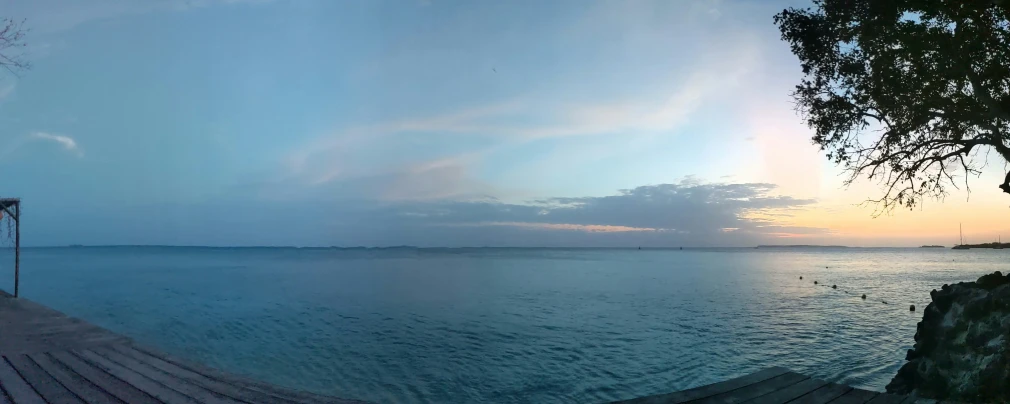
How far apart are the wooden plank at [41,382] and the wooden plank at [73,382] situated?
7 centimetres

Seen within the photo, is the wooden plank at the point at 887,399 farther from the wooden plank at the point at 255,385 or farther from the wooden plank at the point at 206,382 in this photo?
the wooden plank at the point at 206,382

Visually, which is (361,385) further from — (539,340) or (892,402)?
(892,402)

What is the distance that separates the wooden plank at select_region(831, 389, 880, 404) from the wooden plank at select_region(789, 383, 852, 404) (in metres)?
0.07

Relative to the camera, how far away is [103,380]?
25.5ft

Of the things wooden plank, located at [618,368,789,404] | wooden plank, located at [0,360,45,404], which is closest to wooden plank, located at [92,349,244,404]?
wooden plank, located at [0,360,45,404]

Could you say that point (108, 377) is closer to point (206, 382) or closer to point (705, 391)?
point (206, 382)

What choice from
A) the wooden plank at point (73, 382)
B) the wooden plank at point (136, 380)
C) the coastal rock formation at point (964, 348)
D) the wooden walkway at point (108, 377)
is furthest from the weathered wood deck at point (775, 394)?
the wooden plank at point (73, 382)

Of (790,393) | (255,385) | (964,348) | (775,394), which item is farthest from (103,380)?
(964,348)

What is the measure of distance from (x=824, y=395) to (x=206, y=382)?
9421mm

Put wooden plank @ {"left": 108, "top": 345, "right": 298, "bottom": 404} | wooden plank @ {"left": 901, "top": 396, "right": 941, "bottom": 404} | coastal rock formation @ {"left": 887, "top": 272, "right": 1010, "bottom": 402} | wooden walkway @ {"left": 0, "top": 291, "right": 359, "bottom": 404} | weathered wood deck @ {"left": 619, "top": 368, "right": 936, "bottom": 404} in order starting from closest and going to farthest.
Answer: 1. wooden plank @ {"left": 108, "top": 345, "right": 298, "bottom": 404}
2. wooden walkway @ {"left": 0, "top": 291, "right": 359, "bottom": 404}
3. wooden plank @ {"left": 901, "top": 396, "right": 941, "bottom": 404}
4. weathered wood deck @ {"left": 619, "top": 368, "right": 936, "bottom": 404}
5. coastal rock formation @ {"left": 887, "top": 272, "right": 1010, "bottom": 402}

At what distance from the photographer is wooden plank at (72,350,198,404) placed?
6.67 metres

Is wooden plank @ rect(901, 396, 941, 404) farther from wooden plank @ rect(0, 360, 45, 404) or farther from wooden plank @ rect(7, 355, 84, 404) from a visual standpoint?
wooden plank @ rect(0, 360, 45, 404)

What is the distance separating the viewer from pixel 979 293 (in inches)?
416

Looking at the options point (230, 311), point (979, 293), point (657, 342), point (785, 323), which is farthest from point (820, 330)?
point (230, 311)
